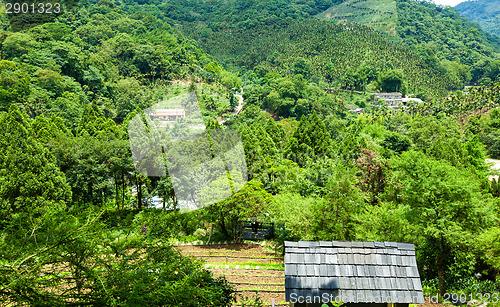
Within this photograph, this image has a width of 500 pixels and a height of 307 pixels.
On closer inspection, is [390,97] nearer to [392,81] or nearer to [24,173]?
[392,81]

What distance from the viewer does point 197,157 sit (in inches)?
989

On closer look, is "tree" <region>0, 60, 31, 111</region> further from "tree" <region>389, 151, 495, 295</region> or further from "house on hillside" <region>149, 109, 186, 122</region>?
"tree" <region>389, 151, 495, 295</region>

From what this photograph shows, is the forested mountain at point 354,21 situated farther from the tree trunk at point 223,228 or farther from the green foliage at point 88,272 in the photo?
the green foliage at point 88,272

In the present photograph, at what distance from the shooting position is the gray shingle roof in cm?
734

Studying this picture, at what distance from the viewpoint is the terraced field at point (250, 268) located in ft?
45.1

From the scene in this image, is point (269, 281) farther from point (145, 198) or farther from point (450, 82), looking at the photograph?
point (450, 82)

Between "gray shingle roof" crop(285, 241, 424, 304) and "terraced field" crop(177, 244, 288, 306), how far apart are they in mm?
4811

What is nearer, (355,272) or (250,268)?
(355,272)

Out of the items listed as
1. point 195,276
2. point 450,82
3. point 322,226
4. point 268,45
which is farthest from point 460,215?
point 268,45

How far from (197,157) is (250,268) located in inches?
435

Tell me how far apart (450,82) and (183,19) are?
101203 millimetres

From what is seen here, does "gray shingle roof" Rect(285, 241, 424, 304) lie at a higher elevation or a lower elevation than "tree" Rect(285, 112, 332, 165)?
higher
